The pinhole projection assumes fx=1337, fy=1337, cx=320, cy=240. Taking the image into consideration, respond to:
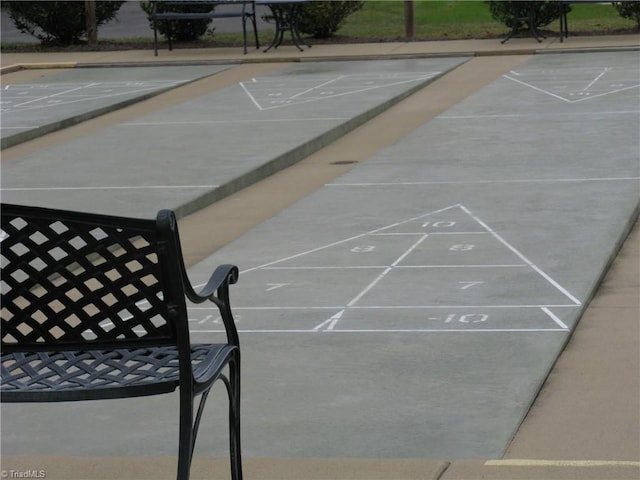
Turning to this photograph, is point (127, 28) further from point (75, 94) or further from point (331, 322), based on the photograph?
point (331, 322)

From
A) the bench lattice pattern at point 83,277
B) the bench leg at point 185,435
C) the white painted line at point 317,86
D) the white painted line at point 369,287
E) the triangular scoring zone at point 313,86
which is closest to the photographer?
the bench leg at point 185,435

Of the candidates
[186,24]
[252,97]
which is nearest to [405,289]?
[252,97]

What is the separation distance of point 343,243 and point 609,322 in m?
2.47

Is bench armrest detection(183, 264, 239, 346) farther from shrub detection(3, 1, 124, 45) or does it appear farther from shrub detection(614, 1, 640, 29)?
shrub detection(3, 1, 124, 45)

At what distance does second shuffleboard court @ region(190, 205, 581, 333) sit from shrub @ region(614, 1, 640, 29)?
1379 centimetres

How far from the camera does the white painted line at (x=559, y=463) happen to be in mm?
4793

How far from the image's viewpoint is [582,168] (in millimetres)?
11562

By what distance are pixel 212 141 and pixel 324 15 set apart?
1019 cm

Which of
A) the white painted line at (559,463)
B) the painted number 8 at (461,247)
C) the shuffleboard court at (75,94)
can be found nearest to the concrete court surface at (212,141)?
the shuffleboard court at (75,94)

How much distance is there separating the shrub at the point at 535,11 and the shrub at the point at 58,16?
699cm

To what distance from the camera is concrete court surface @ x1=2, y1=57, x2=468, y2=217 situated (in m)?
11.2

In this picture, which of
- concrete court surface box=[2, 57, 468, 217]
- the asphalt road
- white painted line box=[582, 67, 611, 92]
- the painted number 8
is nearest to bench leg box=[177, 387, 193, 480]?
the painted number 8

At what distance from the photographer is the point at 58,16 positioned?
24.1m

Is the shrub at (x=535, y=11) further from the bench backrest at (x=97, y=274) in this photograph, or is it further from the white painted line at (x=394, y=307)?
the bench backrest at (x=97, y=274)
